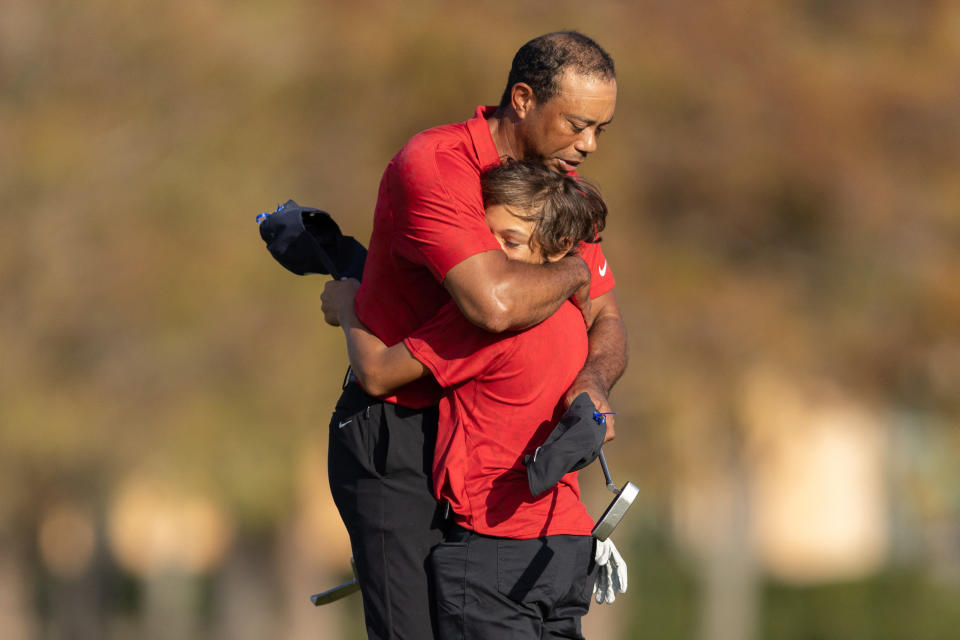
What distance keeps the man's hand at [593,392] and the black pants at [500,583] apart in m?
0.32

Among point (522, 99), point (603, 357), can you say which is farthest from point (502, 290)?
point (522, 99)

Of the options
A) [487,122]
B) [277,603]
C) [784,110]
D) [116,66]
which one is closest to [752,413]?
[784,110]

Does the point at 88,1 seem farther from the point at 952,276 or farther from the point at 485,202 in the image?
the point at 485,202

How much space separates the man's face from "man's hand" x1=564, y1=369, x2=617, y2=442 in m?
0.56

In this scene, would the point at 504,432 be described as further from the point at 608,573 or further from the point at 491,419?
the point at 608,573

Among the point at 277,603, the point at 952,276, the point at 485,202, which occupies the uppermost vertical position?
the point at 952,276

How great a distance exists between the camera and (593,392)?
3.76m

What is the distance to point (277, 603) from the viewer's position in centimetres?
1792

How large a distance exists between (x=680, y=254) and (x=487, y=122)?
39.4ft

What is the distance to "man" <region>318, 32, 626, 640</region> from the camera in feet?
12.1

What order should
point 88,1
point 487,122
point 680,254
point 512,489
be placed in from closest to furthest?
1. point 512,489
2. point 487,122
3. point 88,1
4. point 680,254

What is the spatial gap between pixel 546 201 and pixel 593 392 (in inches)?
20.0

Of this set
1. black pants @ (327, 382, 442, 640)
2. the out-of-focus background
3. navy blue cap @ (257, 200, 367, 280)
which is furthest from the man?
the out-of-focus background

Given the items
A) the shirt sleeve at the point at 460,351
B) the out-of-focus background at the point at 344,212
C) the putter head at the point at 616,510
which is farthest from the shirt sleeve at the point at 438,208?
the out-of-focus background at the point at 344,212
